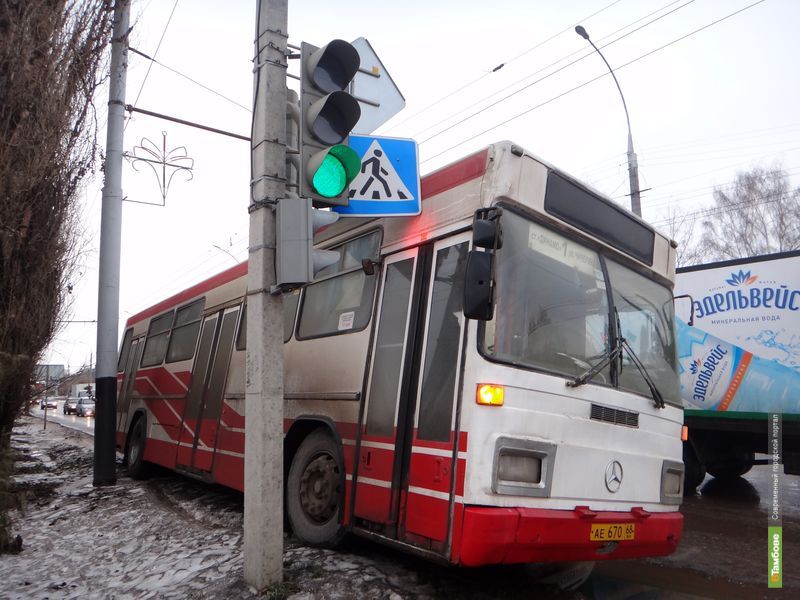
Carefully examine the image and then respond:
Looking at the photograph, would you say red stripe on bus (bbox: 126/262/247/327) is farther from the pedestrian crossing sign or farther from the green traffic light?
the green traffic light

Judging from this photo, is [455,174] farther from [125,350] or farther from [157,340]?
[125,350]

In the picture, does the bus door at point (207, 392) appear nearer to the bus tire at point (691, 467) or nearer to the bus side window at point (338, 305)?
the bus side window at point (338, 305)

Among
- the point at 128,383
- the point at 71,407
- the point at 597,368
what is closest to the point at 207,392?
the point at 128,383

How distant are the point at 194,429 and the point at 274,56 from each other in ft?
16.6

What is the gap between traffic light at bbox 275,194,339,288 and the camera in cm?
470

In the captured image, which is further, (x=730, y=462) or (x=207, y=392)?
(x=730, y=462)

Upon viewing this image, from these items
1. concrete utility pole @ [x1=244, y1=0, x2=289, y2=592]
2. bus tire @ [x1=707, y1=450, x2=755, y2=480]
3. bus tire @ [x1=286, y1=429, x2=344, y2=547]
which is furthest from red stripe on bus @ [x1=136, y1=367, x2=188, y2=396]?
bus tire @ [x1=707, y1=450, x2=755, y2=480]

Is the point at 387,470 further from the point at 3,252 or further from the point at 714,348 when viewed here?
the point at 714,348

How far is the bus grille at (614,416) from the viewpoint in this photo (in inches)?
180

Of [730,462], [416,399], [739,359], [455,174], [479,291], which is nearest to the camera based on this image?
[479,291]

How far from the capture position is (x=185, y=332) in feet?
32.2

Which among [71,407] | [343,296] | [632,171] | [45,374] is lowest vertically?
[71,407]

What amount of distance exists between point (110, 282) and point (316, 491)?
269 inches

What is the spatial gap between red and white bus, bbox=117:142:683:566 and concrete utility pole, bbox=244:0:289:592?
26.1 inches
